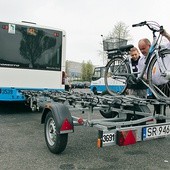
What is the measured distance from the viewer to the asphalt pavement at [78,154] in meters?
4.12

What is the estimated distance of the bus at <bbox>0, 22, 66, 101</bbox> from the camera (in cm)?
845

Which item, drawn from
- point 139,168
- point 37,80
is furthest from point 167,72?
point 37,80

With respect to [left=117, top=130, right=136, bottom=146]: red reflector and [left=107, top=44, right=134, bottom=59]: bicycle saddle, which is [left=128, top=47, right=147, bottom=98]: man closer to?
[left=107, top=44, right=134, bottom=59]: bicycle saddle

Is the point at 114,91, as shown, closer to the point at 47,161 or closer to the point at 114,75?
the point at 114,75

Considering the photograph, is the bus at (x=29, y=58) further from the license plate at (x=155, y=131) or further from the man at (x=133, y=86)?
the license plate at (x=155, y=131)

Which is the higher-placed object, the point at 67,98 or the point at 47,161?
the point at 67,98

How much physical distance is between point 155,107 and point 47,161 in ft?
6.56

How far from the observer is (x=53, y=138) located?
4.72 meters

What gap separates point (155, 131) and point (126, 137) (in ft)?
1.83

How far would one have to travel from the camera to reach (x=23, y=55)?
8.88m

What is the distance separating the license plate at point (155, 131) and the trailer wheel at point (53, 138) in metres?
1.26

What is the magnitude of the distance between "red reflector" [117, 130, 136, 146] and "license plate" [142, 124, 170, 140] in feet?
0.70

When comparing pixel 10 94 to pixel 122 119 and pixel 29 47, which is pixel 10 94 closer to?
pixel 29 47

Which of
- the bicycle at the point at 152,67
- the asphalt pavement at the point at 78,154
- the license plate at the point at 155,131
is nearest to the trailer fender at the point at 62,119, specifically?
the asphalt pavement at the point at 78,154
